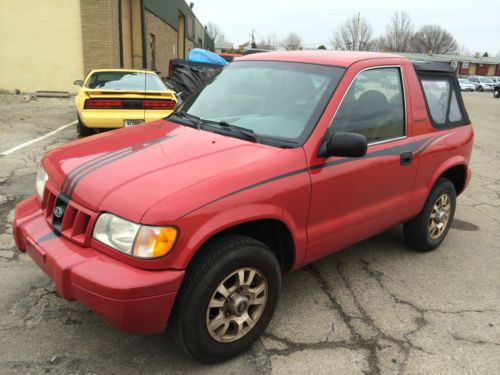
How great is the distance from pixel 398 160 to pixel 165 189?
2040mm

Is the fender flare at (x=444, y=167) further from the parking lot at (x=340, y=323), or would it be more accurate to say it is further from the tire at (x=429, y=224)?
the parking lot at (x=340, y=323)

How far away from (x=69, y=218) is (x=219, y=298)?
0.97 metres

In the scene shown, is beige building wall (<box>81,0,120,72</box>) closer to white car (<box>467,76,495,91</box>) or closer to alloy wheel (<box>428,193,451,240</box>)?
alloy wheel (<box>428,193,451,240</box>)

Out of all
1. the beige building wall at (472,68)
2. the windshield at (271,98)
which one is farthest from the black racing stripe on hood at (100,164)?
the beige building wall at (472,68)

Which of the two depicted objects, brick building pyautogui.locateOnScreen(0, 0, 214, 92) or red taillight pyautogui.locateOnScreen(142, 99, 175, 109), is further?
brick building pyautogui.locateOnScreen(0, 0, 214, 92)

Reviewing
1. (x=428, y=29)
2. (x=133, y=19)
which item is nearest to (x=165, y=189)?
(x=133, y=19)

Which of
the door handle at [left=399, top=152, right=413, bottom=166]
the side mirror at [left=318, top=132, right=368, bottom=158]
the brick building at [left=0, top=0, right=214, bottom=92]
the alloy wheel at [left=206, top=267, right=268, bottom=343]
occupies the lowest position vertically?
the alloy wheel at [left=206, top=267, right=268, bottom=343]

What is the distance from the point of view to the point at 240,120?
3.32m

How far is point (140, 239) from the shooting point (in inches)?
89.2

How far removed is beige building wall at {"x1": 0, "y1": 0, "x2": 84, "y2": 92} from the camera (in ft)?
54.4

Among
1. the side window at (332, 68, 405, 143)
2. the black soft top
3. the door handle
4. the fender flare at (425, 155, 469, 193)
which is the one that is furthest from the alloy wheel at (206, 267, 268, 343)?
the black soft top

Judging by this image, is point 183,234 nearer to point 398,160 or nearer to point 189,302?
point 189,302

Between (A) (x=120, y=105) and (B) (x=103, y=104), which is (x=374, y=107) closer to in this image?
(A) (x=120, y=105)

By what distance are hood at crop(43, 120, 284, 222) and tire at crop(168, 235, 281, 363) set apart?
358 millimetres
